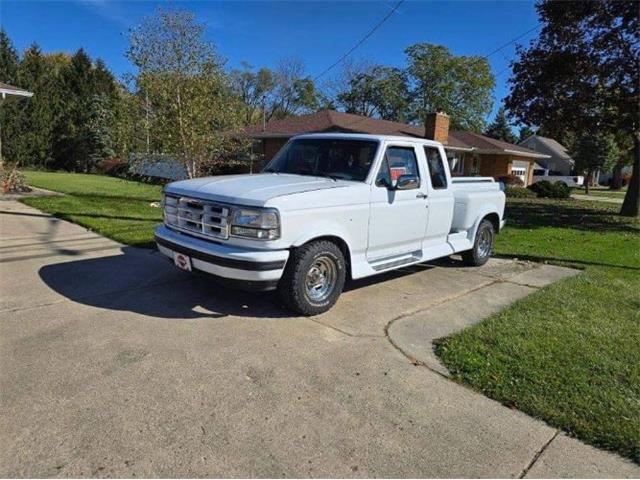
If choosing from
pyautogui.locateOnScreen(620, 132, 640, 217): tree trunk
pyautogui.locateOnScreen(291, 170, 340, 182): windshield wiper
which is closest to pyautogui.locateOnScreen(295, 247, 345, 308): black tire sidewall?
pyautogui.locateOnScreen(291, 170, 340, 182): windshield wiper

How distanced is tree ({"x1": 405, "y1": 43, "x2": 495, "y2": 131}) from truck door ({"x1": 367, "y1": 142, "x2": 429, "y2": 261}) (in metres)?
45.7

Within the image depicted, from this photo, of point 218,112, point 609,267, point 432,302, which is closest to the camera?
point 432,302

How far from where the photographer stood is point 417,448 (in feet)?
9.36

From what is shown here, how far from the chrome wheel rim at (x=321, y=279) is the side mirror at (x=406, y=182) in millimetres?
1313

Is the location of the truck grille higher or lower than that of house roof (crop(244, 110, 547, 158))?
lower

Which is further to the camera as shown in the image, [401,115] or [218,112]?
[401,115]

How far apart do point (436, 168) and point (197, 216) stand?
3.43m

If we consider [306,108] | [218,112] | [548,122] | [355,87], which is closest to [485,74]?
[355,87]

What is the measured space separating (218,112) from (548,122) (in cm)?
1195

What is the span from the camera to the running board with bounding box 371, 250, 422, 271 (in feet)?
18.1

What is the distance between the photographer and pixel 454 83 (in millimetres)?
49062

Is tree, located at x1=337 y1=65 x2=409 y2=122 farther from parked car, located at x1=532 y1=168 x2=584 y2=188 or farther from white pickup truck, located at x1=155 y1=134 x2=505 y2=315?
white pickup truck, located at x1=155 y1=134 x2=505 y2=315

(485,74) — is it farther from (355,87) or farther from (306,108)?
(306,108)

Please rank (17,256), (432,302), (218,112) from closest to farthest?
(432,302)
(17,256)
(218,112)
